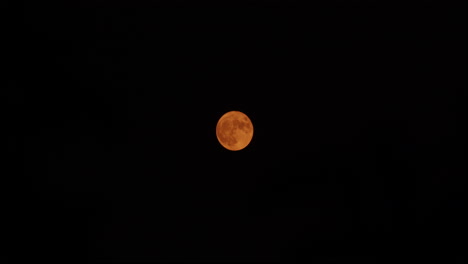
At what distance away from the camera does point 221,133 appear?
960cm

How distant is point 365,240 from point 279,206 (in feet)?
10.0

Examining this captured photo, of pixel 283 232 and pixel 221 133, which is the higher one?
pixel 221 133

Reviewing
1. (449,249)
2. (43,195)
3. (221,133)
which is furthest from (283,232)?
(43,195)

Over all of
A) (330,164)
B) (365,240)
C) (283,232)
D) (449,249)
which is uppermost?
(330,164)

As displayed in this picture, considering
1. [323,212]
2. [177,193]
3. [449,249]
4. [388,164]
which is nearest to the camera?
[449,249]

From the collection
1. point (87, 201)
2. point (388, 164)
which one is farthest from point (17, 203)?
point (388, 164)

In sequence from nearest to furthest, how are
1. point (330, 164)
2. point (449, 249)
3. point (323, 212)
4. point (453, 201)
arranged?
point (449, 249) < point (453, 201) < point (323, 212) < point (330, 164)

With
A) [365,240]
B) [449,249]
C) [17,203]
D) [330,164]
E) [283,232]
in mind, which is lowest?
[449,249]

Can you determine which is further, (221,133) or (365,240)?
(221,133)

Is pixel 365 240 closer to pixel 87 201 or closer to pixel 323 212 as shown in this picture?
pixel 323 212

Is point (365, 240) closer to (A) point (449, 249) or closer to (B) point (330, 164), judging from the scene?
(A) point (449, 249)

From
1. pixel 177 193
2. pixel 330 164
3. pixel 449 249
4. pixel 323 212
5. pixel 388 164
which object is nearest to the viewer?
pixel 449 249

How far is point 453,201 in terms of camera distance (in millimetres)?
7965

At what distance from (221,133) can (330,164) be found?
356cm
